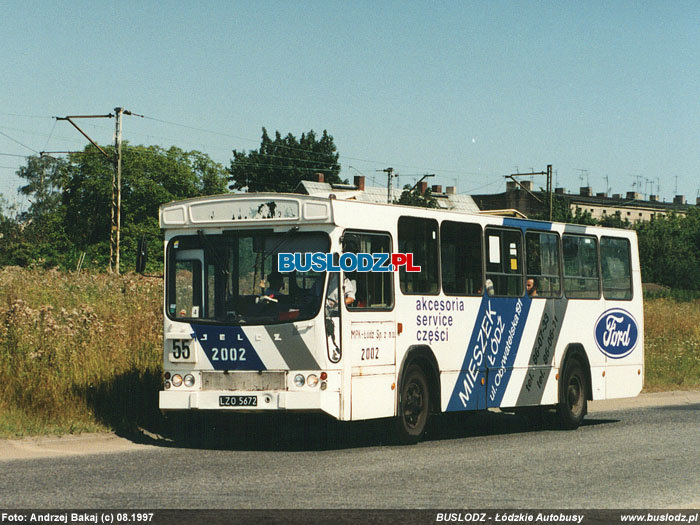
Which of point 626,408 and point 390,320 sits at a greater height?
point 390,320

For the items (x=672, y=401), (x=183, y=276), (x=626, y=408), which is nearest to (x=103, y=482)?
(x=183, y=276)

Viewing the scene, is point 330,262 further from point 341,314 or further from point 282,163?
point 282,163

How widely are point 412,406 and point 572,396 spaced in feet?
14.7

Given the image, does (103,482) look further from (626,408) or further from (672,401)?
(672,401)

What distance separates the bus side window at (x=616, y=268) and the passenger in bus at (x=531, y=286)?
90.8 inches

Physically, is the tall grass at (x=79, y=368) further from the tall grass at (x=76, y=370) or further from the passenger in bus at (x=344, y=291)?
the passenger in bus at (x=344, y=291)

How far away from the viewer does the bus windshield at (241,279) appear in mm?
13289

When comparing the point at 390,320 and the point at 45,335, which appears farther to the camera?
the point at 45,335

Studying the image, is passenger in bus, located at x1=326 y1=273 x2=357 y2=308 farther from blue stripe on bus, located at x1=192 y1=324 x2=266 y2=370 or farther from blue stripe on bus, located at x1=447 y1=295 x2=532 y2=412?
blue stripe on bus, located at x1=447 y1=295 x2=532 y2=412

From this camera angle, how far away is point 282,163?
322ft

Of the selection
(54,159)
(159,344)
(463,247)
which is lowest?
(159,344)

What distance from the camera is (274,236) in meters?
13.6

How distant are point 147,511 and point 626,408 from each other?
15005mm

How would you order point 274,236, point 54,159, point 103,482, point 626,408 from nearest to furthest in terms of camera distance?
1. point 103,482
2. point 274,236
3. point 626,408
4. point 54,159
